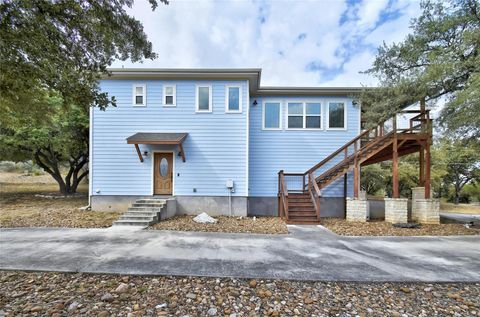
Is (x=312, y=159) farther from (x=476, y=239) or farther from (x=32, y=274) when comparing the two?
(x=32, y=274)

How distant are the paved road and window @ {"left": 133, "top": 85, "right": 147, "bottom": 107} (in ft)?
18.0

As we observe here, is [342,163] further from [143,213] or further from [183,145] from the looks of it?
[143,213]

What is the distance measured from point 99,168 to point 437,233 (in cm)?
1299

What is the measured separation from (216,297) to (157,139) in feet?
22.6

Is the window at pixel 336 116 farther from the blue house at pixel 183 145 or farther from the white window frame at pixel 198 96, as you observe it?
the white window frame at pixel 198 96

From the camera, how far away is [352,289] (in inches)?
129

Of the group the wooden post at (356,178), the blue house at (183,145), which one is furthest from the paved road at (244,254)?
the blue house at (183,145)

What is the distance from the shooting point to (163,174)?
367 inches

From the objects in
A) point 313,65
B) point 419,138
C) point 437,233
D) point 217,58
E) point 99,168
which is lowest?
point 437,233

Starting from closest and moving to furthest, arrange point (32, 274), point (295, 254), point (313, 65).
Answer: point (32, 274)
point (295, 254)
point (313, 65)

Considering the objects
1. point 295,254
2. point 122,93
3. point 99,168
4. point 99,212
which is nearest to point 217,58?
point 122,93

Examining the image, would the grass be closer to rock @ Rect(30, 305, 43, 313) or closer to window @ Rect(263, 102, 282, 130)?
window @ Rect(263, 102, 282, 130)

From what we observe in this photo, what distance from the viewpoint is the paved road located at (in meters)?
3.74

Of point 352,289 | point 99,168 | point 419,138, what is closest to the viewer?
point 352,289
